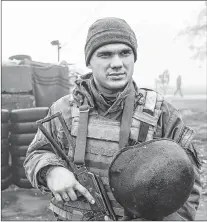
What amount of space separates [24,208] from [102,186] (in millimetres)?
3538

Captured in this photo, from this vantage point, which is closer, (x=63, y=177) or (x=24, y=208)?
(x=63, y=177)

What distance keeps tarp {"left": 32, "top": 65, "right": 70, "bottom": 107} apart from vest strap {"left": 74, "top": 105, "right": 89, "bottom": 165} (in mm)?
7151

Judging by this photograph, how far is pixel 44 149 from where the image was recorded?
6.44 ft

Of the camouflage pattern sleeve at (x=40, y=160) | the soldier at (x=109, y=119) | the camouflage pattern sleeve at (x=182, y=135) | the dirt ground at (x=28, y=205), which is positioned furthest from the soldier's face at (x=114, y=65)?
the dirt ground at (x=28, y=205)

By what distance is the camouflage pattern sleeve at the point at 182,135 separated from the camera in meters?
1.73

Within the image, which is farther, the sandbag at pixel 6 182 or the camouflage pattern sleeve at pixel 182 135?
the sandbag at pixel 6 182

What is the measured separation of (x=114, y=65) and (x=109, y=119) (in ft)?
1.04

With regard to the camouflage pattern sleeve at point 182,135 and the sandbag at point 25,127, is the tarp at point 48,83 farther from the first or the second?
the camouflage pattern sleeve at point 182,135

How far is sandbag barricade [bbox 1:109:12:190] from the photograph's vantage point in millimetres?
5844

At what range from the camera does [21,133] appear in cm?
601

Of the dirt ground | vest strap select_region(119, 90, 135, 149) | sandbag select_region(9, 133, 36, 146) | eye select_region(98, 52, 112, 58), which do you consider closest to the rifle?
vest strap select_region(119, 90, 135, 149)

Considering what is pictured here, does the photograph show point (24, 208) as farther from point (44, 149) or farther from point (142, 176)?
point (142, 176)

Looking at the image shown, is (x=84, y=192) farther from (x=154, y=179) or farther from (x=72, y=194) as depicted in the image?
(x=154, y=179)

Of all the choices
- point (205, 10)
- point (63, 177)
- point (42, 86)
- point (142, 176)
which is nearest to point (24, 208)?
point (63, 177)
